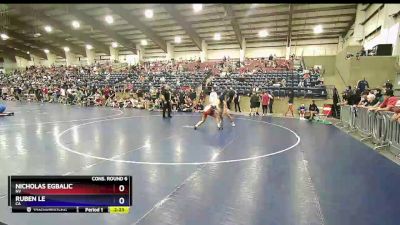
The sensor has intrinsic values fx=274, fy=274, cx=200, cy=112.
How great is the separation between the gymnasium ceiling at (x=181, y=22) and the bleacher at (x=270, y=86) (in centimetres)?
583

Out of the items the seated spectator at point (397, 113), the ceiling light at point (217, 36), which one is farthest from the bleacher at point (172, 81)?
the seated spectator at point (397, 113)

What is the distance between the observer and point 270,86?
20.1 metres

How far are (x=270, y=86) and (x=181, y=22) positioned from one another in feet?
40.7

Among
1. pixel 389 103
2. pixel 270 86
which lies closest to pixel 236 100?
pixel 270 86

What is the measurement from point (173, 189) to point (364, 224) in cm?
283

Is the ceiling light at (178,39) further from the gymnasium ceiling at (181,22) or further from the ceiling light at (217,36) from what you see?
the ceiling light at (217,36)

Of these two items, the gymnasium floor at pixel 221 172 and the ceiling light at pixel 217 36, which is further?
the ceiling light at pixel 217 36

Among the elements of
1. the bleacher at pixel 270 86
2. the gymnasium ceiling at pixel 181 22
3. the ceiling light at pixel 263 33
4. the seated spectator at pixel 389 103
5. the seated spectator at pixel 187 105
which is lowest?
the seated spectator at pixel 187 105

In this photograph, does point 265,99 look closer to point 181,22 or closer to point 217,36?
point 181,22

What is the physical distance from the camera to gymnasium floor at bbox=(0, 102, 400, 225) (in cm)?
377

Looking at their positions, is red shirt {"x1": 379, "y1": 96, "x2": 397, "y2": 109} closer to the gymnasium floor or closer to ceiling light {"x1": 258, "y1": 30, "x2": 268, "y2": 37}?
the gymnasium floor

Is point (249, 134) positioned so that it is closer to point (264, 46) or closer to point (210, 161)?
point (210, 161)
